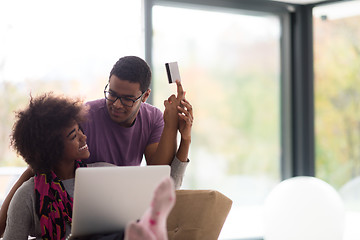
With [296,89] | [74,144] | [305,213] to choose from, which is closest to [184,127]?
[74,144]

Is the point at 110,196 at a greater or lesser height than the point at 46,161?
lesser

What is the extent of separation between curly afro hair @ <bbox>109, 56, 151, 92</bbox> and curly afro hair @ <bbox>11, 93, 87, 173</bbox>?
0.43 m

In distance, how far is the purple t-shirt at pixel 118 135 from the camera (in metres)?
Result: 2.88

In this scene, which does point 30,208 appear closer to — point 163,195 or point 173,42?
point 163,195

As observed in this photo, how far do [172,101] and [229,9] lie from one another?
2307 mm

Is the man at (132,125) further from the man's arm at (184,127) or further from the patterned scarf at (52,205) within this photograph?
the patterned scarf at (52,205)

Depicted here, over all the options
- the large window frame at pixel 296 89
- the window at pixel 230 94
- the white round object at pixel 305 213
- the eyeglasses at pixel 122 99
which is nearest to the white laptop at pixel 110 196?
the eyeglasses at pixel 122 99

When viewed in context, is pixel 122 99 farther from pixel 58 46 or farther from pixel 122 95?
Answer: pixel 58 46

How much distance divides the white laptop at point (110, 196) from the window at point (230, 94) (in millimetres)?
2486

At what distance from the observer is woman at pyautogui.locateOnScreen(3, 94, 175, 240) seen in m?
2.28

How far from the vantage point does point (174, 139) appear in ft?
9.48

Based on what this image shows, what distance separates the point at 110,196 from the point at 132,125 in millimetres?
911

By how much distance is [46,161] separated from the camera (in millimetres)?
2371

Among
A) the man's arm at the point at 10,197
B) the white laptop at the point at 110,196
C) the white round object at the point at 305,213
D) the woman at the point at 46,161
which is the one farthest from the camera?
the white round object at the point at 305,213
